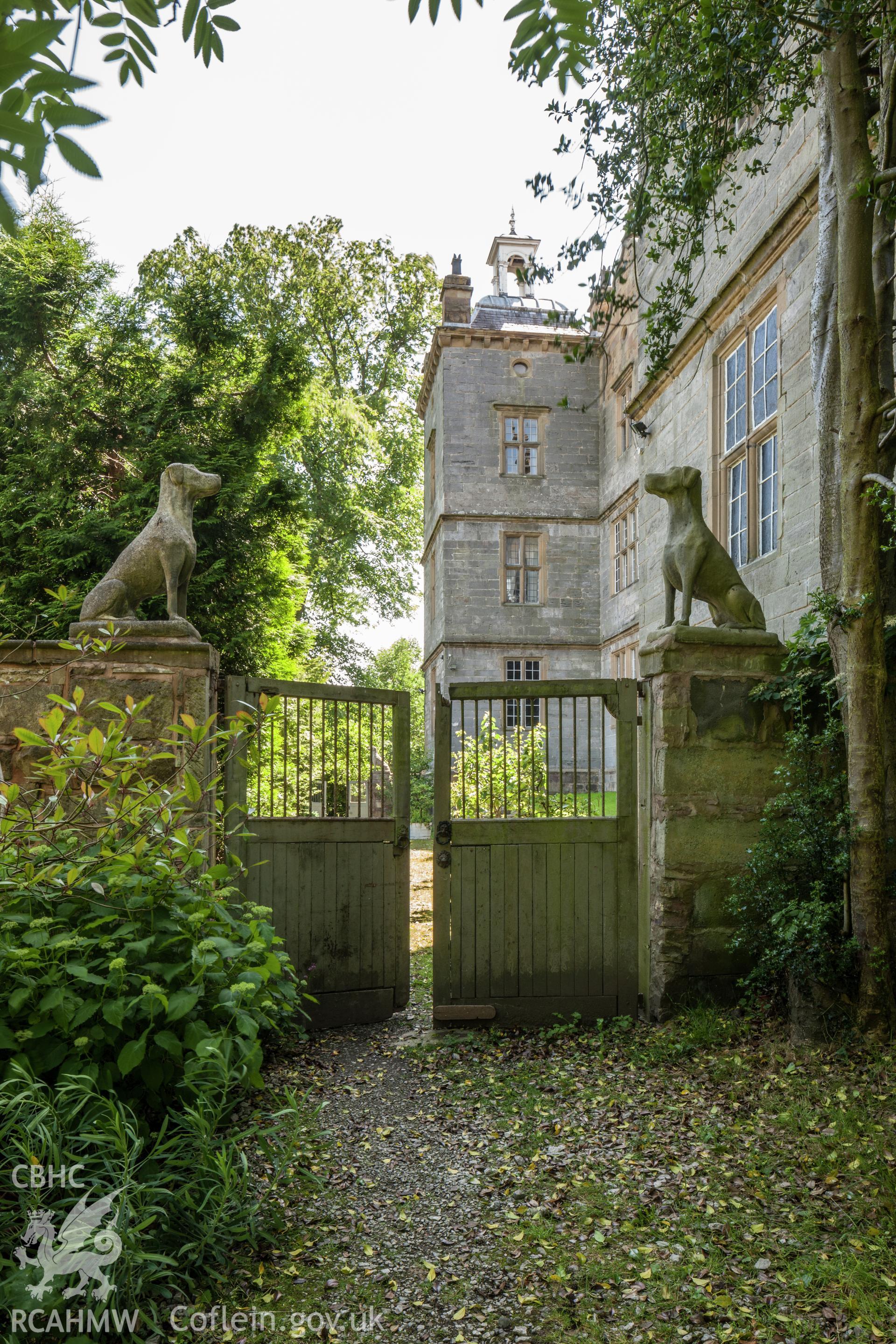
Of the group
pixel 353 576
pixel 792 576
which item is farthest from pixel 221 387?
pixel 353 576

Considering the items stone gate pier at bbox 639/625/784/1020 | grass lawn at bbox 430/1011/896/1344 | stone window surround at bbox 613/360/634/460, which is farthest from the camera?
stone window surround at bbox 613/360/634/460

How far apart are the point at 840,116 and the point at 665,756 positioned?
11.8 ft

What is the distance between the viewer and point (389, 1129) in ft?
13.2

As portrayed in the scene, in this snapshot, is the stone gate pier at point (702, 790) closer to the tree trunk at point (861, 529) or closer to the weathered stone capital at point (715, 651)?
the weathered stone capital at point (715, 651)

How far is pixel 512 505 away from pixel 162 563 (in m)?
16.2

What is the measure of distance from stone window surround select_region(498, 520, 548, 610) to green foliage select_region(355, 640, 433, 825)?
130 inches

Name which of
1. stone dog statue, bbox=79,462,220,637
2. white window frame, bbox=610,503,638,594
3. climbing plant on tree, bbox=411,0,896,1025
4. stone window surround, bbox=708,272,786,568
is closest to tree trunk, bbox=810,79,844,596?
climbing plant on tree, bbox=411,0,896,1025

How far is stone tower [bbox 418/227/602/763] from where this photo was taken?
66.7 feet

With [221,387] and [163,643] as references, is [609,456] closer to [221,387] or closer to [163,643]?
[221,387]

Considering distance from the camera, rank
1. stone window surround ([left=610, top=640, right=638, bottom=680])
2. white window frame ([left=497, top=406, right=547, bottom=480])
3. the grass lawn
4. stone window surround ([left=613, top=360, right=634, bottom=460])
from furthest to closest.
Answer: white window frame ([left=497, top=406, right=547, bottom=480]) → stone window surround ([left=613, top=360, right=634, bottom=460]) → stone window surround ([left=610, top=640, right=638, bottom=680]) → the grass lawn

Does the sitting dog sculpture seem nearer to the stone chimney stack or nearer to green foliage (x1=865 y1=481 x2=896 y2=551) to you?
green foliage (x1=865 y1=481 x2=896 y2=551)

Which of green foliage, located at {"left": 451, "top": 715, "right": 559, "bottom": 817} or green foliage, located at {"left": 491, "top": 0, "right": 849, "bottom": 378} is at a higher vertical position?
green foliage, located at {"left": 491, "top": 0, "right": 849, "bottom": 378}

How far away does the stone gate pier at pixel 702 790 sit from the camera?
5.21 metres

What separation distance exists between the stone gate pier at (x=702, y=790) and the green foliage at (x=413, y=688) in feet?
5.78
